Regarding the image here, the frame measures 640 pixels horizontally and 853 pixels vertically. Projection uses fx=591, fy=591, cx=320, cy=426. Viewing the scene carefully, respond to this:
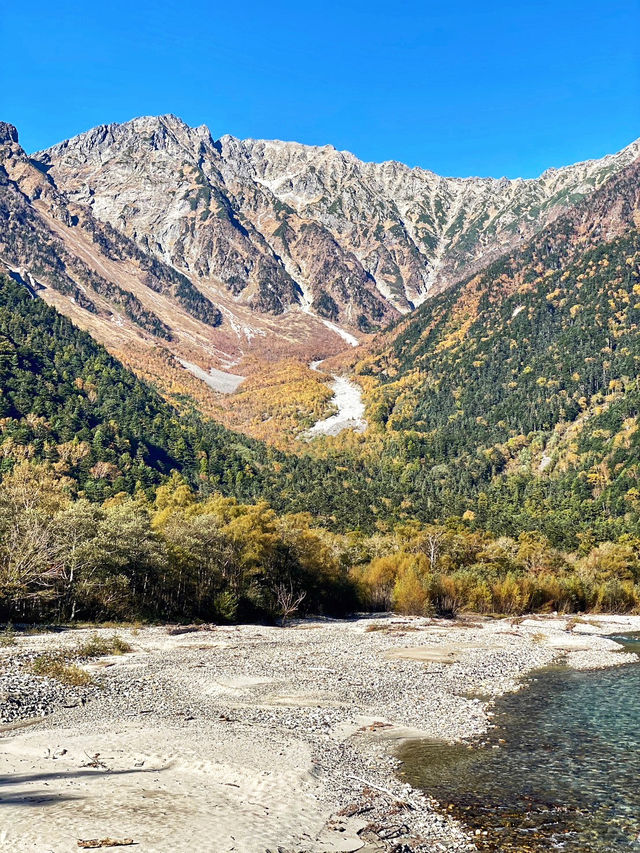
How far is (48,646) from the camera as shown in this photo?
36.7 metres

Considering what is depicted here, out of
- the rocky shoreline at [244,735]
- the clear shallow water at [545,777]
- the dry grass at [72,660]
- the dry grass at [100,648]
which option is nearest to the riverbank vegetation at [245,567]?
the rocky shoreline at [244,735]

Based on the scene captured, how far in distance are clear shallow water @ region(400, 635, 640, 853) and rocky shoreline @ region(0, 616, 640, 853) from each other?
1112mm

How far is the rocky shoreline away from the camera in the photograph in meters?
Answer: 13.8

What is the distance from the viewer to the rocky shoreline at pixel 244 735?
13.8m

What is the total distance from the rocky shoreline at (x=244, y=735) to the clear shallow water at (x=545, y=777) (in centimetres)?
111

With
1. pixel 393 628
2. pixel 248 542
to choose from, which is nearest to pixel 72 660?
pixel 248 542

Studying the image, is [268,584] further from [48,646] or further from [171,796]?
[171,796]

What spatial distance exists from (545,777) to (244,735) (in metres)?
10.8

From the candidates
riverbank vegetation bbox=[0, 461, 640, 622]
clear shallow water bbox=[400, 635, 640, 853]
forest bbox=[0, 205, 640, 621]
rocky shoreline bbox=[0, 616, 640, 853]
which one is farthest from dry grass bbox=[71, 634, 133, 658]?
clear shallow water bbox=[400, 635, 640, 853]

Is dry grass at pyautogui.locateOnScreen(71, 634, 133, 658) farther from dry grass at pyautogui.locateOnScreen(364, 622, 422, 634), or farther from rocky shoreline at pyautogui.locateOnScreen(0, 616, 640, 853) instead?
dry grass at pyautogui.locateOnScreen(364, 622, 422, 634)

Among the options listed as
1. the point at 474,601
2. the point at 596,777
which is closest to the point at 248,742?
the point at 596,777

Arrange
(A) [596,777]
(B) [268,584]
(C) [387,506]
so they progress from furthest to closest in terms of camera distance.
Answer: (C) [387,506] < (B) [268,584] < (A) [596,777]

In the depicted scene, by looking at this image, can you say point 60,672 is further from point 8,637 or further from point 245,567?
point 245,567

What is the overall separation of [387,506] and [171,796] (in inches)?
6873
